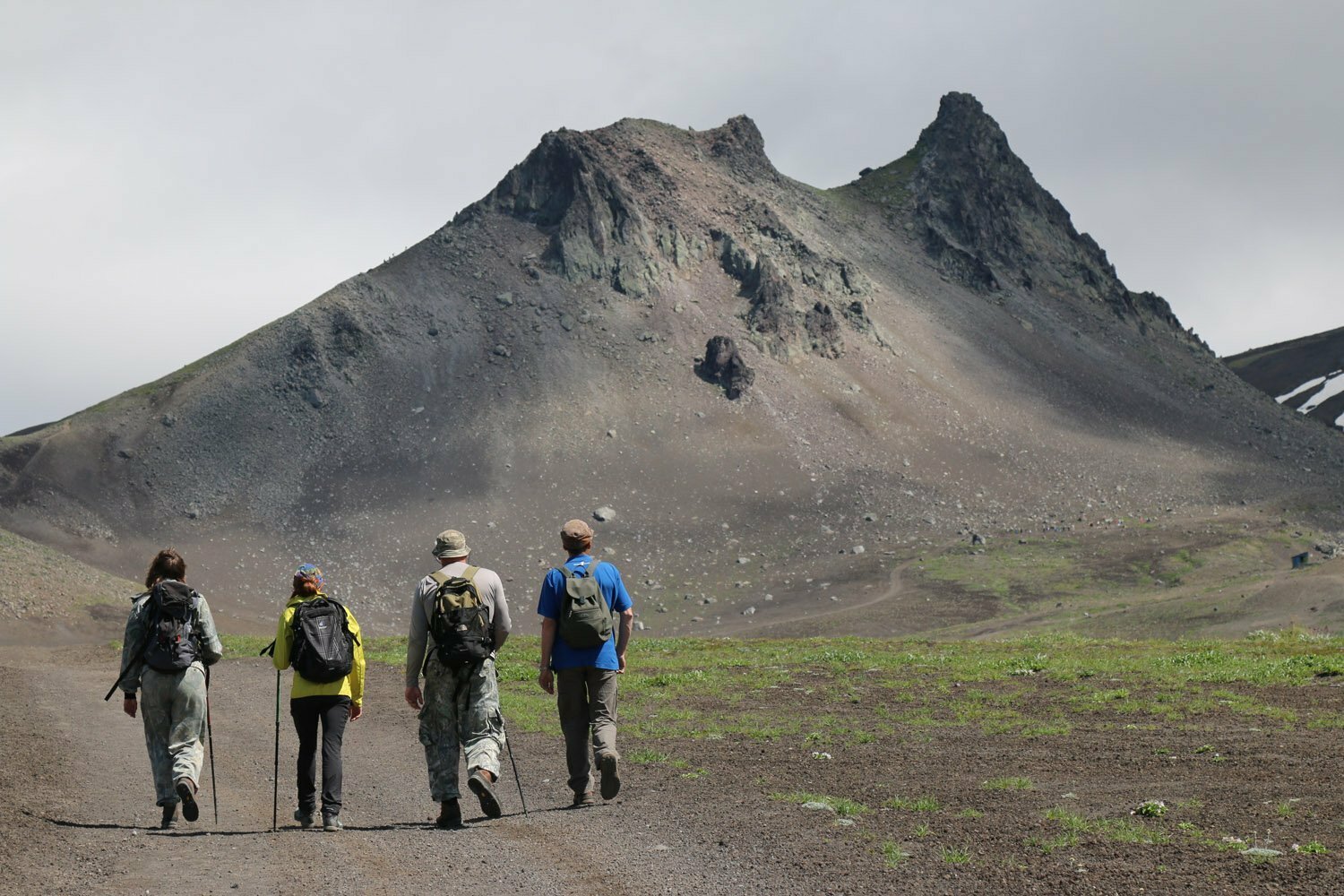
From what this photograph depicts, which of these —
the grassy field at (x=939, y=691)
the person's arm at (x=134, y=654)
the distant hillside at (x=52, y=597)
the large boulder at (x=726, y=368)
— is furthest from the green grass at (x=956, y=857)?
the large boulder at (x=726, y=368)

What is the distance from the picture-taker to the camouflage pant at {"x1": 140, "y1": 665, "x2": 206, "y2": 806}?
13.9 m

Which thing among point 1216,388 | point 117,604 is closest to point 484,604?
point 117,604

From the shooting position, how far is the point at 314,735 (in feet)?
45.6

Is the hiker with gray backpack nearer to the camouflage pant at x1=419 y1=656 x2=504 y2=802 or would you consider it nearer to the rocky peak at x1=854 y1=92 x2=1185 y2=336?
the camouflage pant at x1=419 y1=656 x2=504 y2=802

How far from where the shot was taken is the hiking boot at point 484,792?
1317cm

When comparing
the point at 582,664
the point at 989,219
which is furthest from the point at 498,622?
the point at 989,219

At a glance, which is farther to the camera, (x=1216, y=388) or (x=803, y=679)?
(x=1216, y=388)

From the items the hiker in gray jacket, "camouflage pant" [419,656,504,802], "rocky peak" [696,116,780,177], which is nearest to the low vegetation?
"camouflage pant" [419,656,504,802]

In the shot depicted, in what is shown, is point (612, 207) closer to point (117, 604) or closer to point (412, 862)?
point (117, 604)

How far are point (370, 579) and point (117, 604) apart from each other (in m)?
31.6

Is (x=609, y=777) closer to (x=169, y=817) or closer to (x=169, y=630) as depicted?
(x=169, y=817)

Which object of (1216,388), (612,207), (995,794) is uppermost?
(612,207)

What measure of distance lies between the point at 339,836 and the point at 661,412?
11099 cm

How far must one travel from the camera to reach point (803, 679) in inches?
1101
